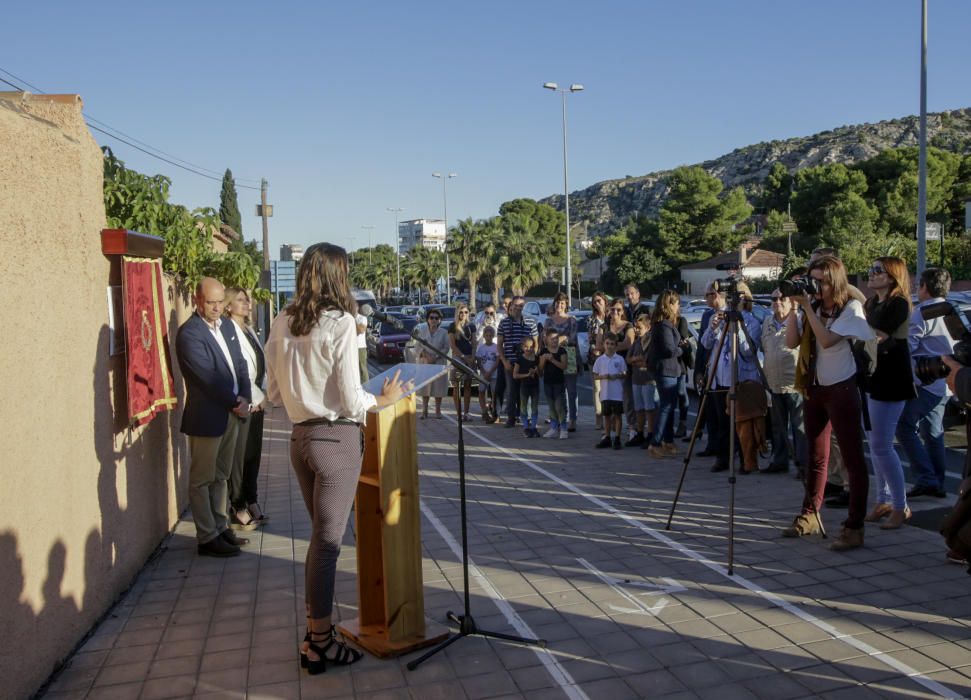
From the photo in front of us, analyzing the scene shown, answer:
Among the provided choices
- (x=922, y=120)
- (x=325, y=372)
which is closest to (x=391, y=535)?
(x=325, y=372)

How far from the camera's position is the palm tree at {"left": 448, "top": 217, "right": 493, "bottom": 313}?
58406 millimetres

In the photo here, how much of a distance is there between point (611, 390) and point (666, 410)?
1.00m

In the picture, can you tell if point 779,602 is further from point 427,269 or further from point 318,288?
point 427,269

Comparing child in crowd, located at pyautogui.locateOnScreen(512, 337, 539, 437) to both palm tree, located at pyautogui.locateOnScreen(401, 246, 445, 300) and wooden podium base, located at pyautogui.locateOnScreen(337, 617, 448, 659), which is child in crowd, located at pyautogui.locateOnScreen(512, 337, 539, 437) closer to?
wooden podium base, located at pyautogui.locateOnScreen(337, 617, 448, 659)

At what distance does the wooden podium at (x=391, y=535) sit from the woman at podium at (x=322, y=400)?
0.52ft

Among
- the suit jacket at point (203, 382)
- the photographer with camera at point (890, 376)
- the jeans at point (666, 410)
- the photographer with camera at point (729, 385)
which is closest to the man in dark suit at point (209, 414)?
the suit jacket at point (203, 382)

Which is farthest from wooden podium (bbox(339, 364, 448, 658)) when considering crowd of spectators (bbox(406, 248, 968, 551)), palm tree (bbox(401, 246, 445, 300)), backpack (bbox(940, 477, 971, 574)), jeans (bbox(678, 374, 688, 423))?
palm tree (bbox(401, 246, 445, 300))

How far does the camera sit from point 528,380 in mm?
11461

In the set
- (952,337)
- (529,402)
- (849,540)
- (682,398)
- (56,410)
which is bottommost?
(849,540)

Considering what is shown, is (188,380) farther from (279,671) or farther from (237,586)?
(279,671)

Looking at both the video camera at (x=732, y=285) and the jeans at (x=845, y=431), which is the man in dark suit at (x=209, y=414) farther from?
the jeans at (x=845, y=431)

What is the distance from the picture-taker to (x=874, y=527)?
631cm

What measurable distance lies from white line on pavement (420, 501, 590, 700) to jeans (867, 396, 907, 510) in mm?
3131

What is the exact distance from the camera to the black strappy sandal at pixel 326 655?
407 centimetres
